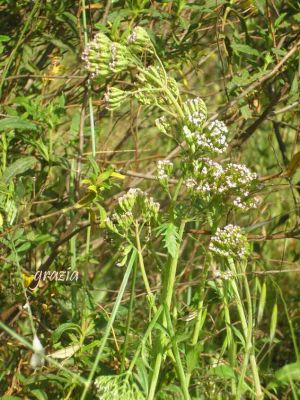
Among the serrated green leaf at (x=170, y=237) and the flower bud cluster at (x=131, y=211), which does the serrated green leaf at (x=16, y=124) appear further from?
the serrated green leaf at (x=170, y=237)

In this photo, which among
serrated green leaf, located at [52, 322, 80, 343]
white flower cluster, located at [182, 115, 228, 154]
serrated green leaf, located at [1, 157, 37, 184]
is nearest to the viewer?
white flower cluster, located at [182, 115, 228, 154]

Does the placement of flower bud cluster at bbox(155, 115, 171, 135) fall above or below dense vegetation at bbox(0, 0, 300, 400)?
above

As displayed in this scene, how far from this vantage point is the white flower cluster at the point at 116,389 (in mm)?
1758

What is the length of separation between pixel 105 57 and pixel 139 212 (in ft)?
1.26

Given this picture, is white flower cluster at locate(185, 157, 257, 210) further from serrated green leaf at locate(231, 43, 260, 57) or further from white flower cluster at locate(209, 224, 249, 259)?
serrated green leaf at locate(231, 43, 260, 57)

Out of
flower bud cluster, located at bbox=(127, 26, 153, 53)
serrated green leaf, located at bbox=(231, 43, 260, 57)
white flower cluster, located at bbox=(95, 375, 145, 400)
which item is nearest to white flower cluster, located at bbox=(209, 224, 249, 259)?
white flower cluster, located at bbox=(95, 375, 145, 400)

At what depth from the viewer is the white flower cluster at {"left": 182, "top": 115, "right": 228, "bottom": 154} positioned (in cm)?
187

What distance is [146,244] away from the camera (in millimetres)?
1981

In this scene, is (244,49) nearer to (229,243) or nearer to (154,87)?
(154,87)

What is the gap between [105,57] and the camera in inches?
75.4

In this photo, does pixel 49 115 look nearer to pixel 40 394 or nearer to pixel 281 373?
pixel 40 394

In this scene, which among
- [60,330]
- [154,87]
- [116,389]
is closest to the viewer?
[116,389]

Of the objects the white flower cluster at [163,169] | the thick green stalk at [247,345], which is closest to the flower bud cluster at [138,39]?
the white flower cluster at [163,169]

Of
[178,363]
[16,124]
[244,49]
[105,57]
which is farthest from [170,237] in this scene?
[244,49]
